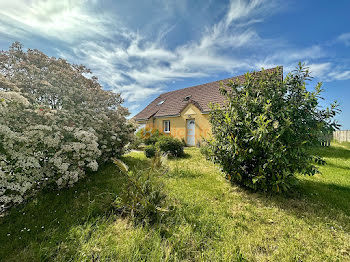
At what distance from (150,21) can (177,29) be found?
1.77 metres

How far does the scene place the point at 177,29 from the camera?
24.4ft

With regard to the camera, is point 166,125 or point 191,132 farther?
point 166,125

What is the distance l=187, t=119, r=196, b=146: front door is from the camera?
14352mm

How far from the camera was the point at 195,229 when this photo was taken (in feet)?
9.03

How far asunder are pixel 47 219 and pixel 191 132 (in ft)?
40.5

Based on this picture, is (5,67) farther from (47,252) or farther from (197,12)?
(197,12)

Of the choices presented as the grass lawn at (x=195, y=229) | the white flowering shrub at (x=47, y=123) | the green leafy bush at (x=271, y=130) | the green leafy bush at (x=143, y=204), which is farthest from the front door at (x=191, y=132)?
the green leafy bush at (x=143, y=204)

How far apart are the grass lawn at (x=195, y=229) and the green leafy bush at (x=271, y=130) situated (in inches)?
29.5

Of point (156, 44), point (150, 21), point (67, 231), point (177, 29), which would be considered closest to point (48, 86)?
point (67, 231)

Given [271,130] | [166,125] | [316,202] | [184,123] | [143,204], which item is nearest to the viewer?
[143,204]

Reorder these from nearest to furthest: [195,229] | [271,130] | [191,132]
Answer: [195,229] < [271,130] < [191,132]

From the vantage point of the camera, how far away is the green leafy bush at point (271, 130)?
12.0 feet

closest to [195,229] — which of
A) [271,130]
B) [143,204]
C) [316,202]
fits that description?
[143,204]

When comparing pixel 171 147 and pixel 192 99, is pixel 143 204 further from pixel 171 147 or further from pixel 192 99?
pixel 192 99
